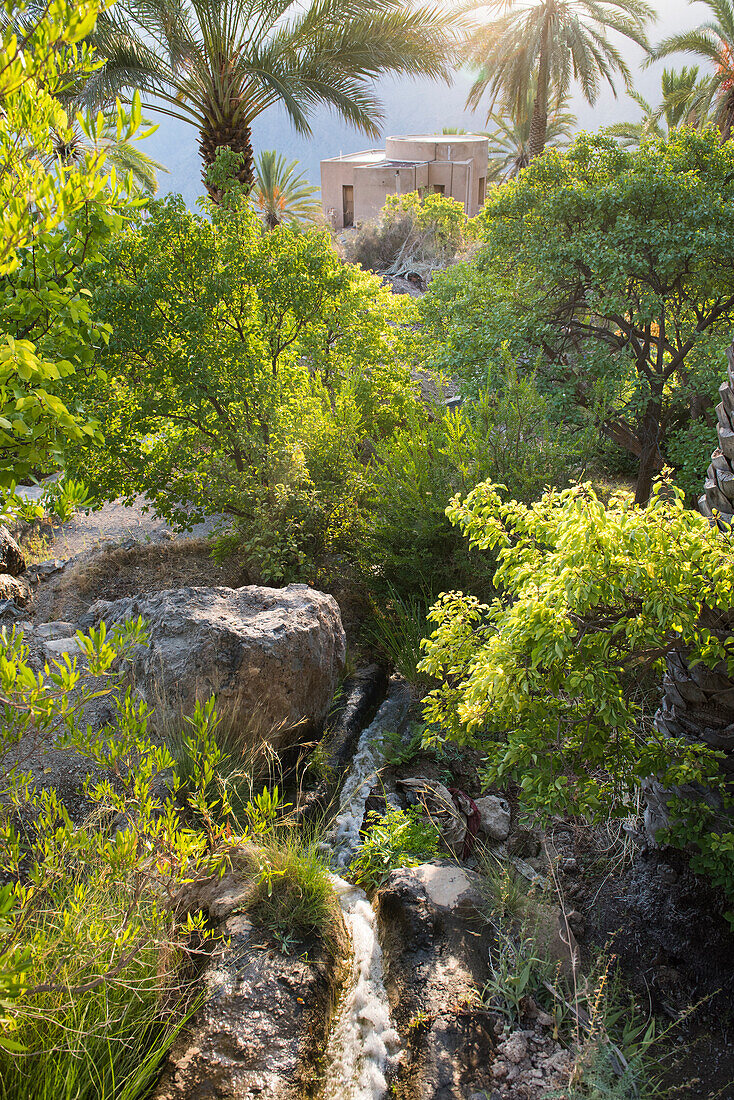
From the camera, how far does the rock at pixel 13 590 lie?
6.35 meters

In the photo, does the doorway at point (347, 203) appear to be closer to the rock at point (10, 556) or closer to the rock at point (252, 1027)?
the rock at point (10, 556)

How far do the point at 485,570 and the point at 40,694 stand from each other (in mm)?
3953

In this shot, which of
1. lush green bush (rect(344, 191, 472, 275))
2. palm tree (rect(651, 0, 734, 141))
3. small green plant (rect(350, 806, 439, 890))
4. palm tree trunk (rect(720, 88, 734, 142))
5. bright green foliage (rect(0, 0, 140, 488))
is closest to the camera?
bright green foliage (rect(0, 0, 140, 488))

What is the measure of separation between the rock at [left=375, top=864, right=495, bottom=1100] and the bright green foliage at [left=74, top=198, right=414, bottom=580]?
3085 mm

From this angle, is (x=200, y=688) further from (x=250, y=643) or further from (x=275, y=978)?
(x=275, y=978)

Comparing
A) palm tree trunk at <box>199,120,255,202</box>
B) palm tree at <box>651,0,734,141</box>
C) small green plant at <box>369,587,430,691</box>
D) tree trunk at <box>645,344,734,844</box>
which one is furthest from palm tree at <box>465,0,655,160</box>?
tree trunk at <box>645,344,734,844</box>

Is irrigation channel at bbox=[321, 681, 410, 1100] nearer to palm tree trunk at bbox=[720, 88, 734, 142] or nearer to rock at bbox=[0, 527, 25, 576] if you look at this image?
rock at bbox=[0, 527, 25, 576]

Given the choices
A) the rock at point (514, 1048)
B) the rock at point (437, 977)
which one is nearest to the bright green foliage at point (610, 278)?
the rock at point (437, 977)

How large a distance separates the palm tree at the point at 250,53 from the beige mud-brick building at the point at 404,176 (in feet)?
40.3

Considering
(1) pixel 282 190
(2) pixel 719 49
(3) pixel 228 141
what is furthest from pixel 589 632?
(1) pixel 282 190

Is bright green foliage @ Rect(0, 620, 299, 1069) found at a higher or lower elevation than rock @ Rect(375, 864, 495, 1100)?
higher

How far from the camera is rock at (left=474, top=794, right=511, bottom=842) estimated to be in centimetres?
400

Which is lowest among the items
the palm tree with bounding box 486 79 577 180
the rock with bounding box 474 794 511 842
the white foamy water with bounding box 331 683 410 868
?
the white foamy water with bounding box 331 683 410 868

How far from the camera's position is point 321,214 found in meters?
26.8
